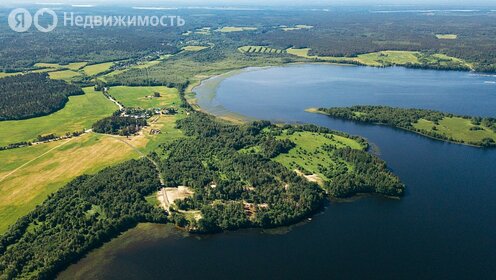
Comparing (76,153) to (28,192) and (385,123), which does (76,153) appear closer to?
(28,192)

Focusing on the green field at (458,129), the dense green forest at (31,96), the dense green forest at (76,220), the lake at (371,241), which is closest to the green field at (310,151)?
the lake at (371,241)

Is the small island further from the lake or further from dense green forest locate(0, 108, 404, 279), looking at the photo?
dense green forest locate(0, 108, 404, 279)

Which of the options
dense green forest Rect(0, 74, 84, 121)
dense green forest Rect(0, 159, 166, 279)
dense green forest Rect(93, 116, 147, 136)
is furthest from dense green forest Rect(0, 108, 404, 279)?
dense green forest Rect(0, 74, 84, 121)

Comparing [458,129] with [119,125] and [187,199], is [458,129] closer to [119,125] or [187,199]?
[187,199]

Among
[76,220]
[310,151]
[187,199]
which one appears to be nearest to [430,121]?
[310,151]

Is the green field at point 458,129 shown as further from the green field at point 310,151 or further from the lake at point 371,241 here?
the green field at point 310,151

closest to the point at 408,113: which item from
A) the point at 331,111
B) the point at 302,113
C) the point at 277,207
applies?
the point at 331,111
